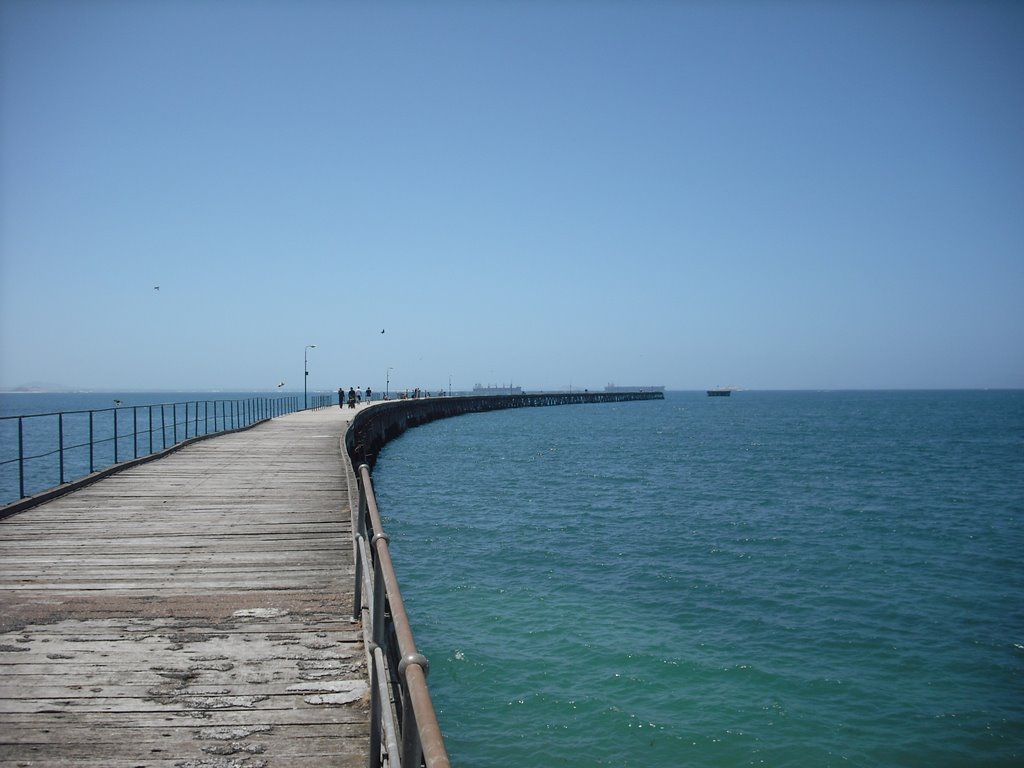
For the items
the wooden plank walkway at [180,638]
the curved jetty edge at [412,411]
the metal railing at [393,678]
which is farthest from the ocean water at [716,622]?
the metal railing at [393,678]

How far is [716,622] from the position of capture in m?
12.5

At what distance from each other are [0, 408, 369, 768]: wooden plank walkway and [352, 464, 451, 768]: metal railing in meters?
0.43

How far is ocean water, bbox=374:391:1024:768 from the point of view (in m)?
8.94

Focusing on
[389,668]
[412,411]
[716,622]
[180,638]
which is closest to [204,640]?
[180,638]

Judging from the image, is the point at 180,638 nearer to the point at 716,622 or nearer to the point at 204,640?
the point at 204,640

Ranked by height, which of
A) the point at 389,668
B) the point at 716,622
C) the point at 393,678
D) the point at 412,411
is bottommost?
the point at 716,622

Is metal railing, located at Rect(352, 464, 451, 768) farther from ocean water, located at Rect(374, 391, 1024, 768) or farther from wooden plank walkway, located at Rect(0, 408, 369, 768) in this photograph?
ocean water, located at Rect(374, 391, 1024, 768)

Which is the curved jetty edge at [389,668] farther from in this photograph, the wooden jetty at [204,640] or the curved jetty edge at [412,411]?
the curved jetty edge at [412,411]

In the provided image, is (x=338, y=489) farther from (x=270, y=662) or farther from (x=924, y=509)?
(x=924, y=509)

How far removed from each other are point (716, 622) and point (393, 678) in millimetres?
7800

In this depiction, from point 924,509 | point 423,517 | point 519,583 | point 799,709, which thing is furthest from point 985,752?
point 924,509

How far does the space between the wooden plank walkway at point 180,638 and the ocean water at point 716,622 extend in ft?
10.0

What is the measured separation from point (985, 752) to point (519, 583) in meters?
7.77

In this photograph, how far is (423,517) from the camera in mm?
21578
